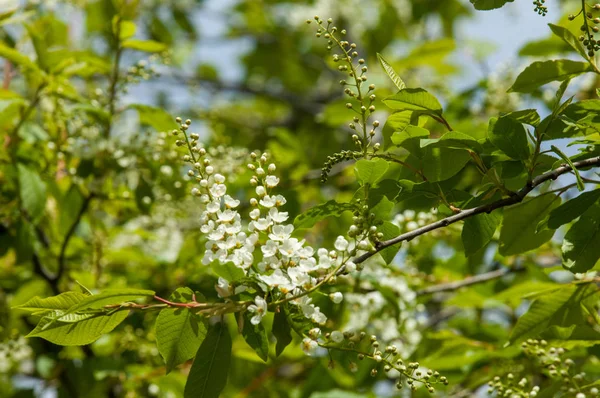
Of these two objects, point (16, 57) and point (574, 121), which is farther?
point (16, 57)

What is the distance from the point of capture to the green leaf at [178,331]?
4.16 ft

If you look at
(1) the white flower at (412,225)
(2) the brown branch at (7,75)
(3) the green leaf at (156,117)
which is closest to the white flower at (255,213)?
(1) the white flower at (412,225)

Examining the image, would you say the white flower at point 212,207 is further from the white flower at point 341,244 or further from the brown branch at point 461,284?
the brown branch at point 461,284

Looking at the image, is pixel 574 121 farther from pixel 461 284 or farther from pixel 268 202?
pixel 461 284

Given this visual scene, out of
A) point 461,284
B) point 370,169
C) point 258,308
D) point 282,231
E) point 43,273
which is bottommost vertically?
point 43,273

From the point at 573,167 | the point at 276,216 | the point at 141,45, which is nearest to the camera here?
the point at 573,167

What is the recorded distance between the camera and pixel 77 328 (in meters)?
1.25

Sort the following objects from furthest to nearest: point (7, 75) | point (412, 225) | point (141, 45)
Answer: point (7, 75) < point (141, 45) < point (412, 225)

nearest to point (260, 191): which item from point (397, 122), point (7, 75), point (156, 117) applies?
point (397, 122)

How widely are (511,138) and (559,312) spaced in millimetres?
574

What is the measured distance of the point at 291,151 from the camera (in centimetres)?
349

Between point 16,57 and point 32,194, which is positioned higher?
point 16,57

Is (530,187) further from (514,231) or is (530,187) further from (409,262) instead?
(409,262)

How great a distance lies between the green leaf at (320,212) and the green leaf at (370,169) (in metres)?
0.06
